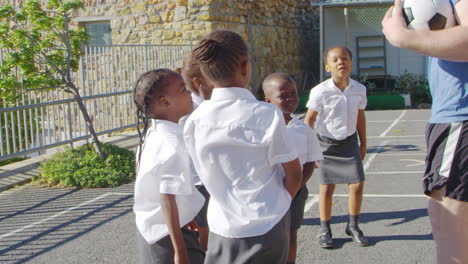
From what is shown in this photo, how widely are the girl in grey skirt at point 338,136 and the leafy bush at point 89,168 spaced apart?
3.78m

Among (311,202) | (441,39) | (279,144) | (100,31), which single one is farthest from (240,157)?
(100,31)

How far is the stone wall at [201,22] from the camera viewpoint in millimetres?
13695

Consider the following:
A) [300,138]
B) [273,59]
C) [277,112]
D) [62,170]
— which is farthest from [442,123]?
[273,59]

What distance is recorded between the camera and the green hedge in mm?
16531

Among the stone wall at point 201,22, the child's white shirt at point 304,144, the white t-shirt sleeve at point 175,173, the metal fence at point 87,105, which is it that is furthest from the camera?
the stone wall at point 201,22

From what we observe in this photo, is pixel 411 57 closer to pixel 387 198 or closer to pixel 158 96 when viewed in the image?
pixel 387 198

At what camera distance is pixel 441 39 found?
7.08 feet

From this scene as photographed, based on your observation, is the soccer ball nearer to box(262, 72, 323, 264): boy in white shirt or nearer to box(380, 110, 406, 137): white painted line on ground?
box(262, 72, 323, 264): boy in white shirt

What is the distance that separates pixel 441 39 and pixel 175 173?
125 centimetres

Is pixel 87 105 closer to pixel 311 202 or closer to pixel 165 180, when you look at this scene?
pixel 311 202

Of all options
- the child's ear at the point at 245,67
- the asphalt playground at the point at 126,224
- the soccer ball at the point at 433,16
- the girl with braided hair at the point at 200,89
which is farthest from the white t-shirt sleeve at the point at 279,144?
the asphalt playground at the point at 126,224

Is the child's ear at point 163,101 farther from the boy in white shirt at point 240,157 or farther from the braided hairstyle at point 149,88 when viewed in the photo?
the boy in white shirt at point 240,157

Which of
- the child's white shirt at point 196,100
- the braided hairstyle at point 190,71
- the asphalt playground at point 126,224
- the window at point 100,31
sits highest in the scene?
the window at point 100,31

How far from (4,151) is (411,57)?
45.9 ft
